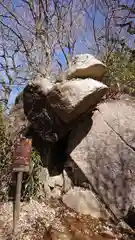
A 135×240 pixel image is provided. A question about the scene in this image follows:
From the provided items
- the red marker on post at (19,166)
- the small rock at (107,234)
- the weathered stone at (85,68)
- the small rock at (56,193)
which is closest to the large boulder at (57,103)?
the weathered stone at (85,68)

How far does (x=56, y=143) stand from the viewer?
6383 millimetres

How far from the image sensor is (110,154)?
5680 millimetres

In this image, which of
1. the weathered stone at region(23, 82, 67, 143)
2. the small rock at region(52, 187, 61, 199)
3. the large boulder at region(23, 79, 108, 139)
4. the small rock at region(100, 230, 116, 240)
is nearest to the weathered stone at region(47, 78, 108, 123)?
the large boulder at region(23, 79, 108, 139)

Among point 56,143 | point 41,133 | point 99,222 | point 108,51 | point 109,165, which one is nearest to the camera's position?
point 99,222

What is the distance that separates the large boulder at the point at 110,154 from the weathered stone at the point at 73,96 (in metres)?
0.55

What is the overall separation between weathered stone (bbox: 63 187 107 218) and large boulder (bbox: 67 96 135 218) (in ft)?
0.48

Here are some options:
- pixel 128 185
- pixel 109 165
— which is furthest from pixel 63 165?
pixel 128 185

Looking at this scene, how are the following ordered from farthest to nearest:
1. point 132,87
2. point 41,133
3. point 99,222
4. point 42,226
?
point 132,87, point 41,133, point 99,222, point 42,226

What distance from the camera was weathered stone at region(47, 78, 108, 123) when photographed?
5.50 metres

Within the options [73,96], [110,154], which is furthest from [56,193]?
[73,96]

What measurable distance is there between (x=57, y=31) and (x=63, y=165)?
4.00 metres

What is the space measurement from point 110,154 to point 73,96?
4.07ft

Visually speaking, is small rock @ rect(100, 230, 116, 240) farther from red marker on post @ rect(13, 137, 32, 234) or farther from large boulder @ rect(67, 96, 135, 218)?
red marker on post @ rect(13, 137, 32, 234)

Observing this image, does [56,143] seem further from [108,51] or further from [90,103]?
[108,51]
